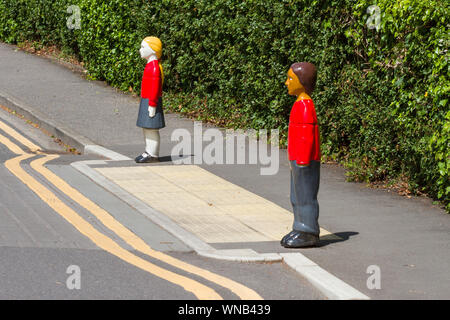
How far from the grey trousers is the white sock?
446 centimetres

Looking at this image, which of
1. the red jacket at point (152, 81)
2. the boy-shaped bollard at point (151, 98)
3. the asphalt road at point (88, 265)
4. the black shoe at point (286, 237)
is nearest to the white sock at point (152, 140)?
the boy-shaped bollard at point (151, 98)

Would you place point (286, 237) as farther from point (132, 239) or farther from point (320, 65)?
point (320, 65)

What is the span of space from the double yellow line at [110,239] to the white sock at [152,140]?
1484 mm

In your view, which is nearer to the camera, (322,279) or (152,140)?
(322,279)

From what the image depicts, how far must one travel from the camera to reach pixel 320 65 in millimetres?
12711

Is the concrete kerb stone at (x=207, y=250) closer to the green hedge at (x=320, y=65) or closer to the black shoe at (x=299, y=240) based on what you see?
the black shoe at (x=299, y=240)

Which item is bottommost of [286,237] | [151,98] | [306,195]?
[286,237]

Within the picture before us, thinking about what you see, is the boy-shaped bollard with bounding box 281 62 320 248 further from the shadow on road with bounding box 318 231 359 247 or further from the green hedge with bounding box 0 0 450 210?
the green hedge with bounding box 0 0 450 210

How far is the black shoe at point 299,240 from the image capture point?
8727mm

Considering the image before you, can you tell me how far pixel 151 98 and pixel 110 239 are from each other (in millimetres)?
4011

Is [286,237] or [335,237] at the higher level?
[286,237]

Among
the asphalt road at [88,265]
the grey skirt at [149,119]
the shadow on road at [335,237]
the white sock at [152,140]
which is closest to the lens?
the asphalt road at [88,265]

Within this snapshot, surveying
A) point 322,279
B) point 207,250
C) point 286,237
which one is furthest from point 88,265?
point 322,279
